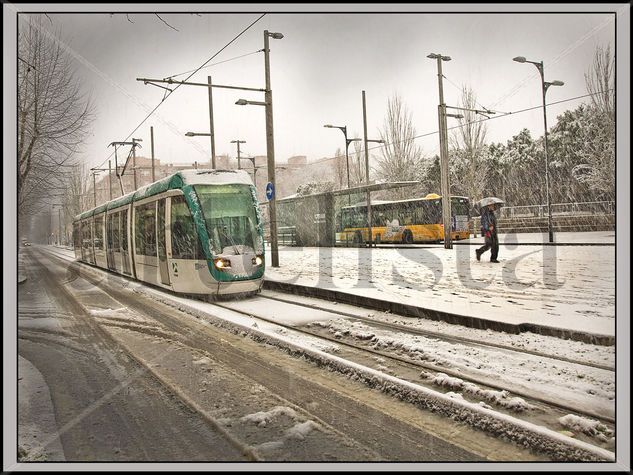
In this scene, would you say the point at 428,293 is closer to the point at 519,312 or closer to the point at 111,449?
the point at 519,312

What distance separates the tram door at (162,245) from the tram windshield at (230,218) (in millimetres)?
1400

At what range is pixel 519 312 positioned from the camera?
7148 millimetres

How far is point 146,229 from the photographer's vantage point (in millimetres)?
11383

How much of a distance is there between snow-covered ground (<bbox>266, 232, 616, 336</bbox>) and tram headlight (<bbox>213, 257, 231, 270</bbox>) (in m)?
2.38

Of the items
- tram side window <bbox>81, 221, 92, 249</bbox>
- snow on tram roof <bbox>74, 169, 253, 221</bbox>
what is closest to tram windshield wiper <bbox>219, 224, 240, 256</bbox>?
snow on tram roof <bbox>74, 169, 253, 221</bbox>

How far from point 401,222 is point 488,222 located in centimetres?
1452

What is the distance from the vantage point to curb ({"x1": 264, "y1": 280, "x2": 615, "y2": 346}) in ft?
18.5

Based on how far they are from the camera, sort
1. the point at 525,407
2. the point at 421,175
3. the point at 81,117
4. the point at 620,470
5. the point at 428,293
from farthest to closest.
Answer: the point at 421,175 → the point at 428,293 → the point at 81,117 → the point at 525,407 → the point at 620,470

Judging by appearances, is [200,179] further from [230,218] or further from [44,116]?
[44,116]

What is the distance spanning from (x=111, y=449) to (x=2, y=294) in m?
1.28

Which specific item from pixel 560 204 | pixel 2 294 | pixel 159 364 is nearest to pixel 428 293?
pixel 159 364

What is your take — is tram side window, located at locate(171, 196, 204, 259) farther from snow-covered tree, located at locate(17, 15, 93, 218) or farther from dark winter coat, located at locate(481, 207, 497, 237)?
dark winter coat, located at locate(481, 207, 497, 237)

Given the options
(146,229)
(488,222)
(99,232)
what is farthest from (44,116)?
(99,232)

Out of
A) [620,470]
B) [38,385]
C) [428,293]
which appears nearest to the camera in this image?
[620,470]
